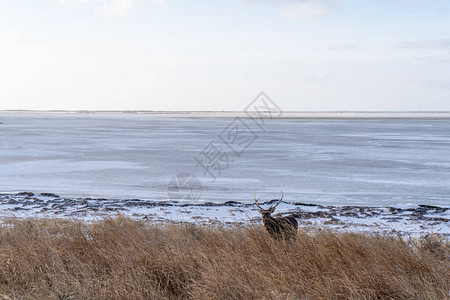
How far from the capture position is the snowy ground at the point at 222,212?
10.9 m

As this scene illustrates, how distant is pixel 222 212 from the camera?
12422 mm

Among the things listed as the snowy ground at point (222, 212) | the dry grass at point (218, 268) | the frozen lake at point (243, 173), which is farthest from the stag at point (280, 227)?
the frozen lake at point (243, 173)

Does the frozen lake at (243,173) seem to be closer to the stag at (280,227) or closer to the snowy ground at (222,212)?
the snowy ground at (222,212)

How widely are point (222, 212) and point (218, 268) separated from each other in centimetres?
682

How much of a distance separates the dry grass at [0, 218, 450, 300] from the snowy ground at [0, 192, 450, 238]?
3632mm

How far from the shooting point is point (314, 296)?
507cm

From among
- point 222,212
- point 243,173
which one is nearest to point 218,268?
point 222,212

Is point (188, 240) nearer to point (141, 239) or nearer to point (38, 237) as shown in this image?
point (141, 239)

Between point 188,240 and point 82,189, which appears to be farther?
point 82,189

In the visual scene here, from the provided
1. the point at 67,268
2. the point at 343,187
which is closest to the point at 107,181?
the point at 343,187

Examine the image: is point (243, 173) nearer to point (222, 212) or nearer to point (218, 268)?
point (222, 212)

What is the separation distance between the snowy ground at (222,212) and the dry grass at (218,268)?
143 inches

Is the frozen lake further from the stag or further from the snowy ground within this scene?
the stag

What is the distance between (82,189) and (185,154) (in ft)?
36.7
